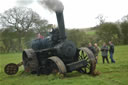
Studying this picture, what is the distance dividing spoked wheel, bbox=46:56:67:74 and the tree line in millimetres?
22268

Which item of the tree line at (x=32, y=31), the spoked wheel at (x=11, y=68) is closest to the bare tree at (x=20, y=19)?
the tree line at (x=32, y=31)

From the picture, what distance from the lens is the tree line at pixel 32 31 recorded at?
3416cm

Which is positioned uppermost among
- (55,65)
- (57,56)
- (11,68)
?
(57,56)

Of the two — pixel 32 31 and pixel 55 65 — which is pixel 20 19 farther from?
pixel 55 65

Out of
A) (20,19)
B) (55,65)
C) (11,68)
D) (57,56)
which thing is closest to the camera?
(55,65)

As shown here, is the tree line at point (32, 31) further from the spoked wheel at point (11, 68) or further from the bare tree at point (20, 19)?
the spoked wheel at point (11, 68)

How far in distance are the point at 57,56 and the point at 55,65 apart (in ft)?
1.82

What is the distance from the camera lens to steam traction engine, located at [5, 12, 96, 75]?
26.4 feet

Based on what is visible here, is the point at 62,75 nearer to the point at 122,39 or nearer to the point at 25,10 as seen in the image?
the point at 25,10

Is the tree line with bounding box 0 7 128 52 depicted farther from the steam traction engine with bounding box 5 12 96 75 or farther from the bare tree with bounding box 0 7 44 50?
the steam traction engine with bounding box 5 12 96 75

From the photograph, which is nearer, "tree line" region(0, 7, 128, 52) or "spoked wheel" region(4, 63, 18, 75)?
"spoked wheel" region(4, 63, 18, 75)

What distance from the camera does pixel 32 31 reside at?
35594mm

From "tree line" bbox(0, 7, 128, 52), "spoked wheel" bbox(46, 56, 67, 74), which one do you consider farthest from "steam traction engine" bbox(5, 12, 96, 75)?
"tree line" bbox(0, 7, 128, 52)

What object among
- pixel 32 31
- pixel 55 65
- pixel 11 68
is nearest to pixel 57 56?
pixel 55 65
